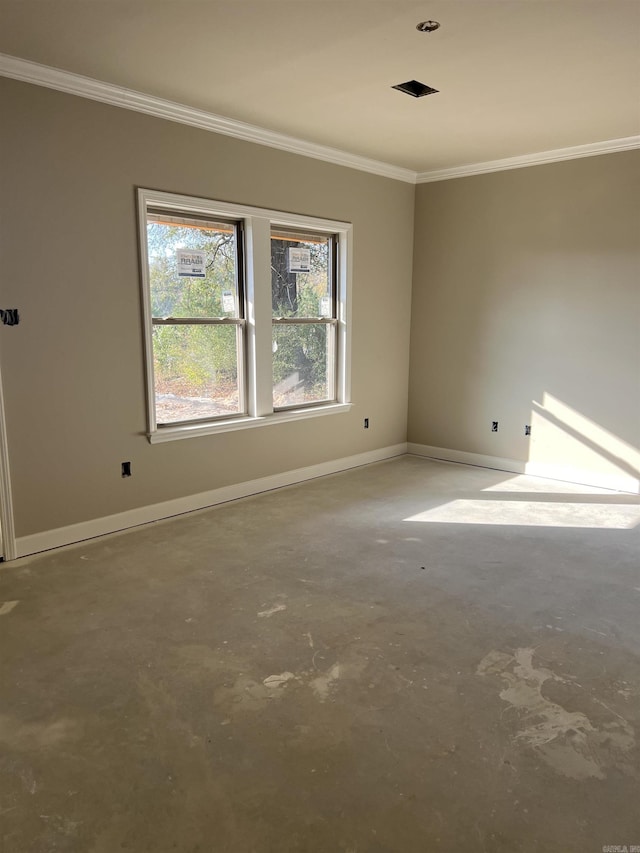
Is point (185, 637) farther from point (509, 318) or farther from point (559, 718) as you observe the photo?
point (509, 318)

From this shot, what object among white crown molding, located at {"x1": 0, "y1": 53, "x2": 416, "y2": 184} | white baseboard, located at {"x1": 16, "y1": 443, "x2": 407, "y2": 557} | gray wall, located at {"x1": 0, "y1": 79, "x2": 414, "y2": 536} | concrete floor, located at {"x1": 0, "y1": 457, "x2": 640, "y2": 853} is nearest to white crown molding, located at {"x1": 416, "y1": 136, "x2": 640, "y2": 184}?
white crown molding, located at {"x1": 0, "y1": 53, "x2": 416, "y2": 184}

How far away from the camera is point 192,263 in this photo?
423 centimetres

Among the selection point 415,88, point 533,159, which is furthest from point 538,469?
point 415,88

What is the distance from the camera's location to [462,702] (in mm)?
2281

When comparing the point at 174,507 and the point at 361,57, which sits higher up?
the point at 361,57

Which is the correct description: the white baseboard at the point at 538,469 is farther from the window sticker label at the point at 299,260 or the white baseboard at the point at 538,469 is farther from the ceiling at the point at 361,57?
the ceiling at the point at 361,57

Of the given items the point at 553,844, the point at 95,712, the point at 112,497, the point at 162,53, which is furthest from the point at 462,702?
the point at 162,53

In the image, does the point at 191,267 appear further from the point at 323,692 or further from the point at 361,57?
the point at 323,692

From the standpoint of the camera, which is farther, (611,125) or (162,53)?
(611,125)

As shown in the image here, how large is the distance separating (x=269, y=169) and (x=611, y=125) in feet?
7.87

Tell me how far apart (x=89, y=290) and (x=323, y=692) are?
2647mm

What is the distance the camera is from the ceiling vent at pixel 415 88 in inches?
135

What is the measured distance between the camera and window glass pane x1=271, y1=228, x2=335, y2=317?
4820mm

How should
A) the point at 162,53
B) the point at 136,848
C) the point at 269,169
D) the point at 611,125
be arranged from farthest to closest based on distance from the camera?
the point at 269,169
the point at 611,125
the point at 162,53
the point at 136,848
